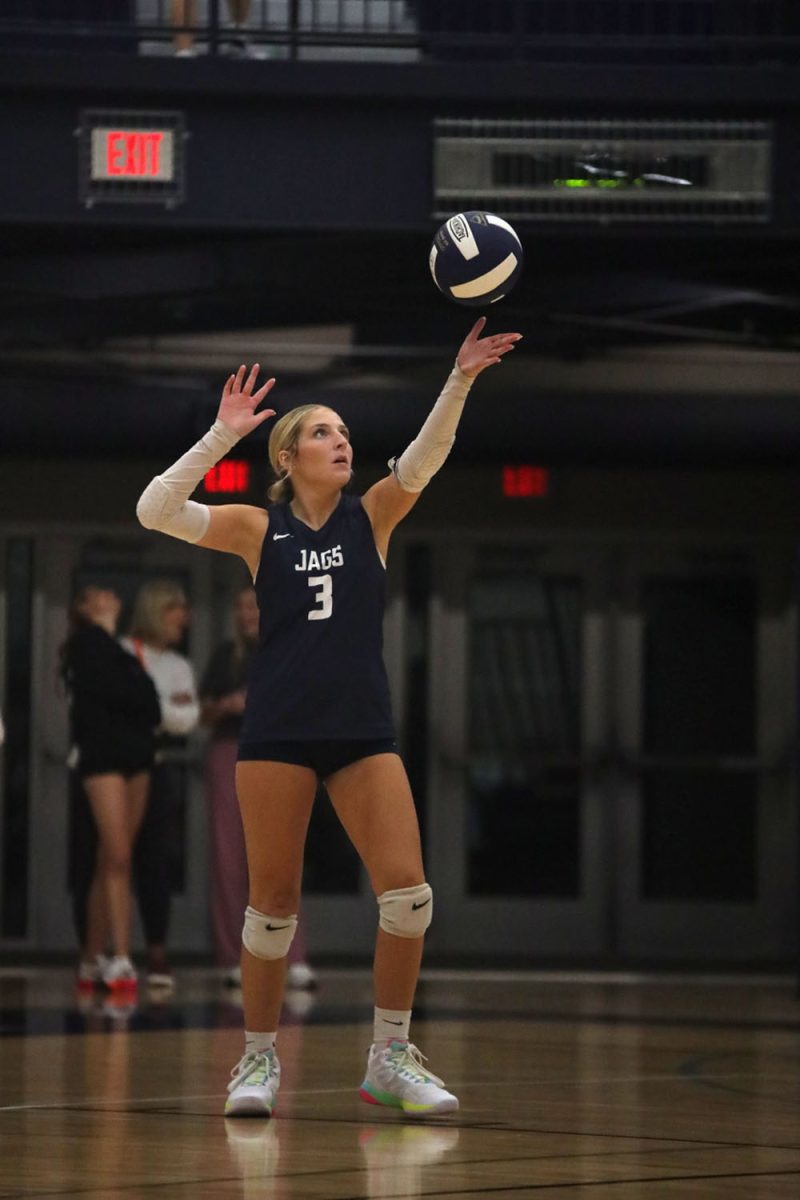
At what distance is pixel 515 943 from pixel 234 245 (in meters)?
5.15

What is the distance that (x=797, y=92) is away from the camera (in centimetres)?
1027

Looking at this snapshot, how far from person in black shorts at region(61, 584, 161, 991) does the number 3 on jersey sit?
16.2 feet

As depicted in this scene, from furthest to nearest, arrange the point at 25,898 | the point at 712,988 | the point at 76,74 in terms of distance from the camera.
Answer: the point at 25,898 < the point at 712,988 < the point at 76,74

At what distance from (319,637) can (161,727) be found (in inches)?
205

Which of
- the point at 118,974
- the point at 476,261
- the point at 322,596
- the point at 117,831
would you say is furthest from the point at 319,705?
the point at 118,974

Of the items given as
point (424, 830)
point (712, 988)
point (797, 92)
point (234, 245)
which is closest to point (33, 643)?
point (424, 830)

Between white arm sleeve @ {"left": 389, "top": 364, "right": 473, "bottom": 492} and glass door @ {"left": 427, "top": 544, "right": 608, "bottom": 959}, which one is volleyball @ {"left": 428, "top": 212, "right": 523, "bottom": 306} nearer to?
white arm sleeve @ {"left": 389, "top": 364, "right": 473, "bottom": 492}

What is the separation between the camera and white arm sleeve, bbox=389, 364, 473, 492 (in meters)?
5.88

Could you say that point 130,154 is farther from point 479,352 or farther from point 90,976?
point 479,352

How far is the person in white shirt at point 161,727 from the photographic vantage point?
11.1 m

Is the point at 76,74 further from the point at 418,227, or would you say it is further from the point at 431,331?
the point at 431,331

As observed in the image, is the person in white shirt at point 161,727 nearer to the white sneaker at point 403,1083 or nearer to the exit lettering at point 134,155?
the exit lettering at point 134,155

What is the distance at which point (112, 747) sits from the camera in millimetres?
10750

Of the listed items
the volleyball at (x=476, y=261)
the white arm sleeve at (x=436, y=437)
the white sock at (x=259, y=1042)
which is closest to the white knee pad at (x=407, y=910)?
the white sock at (x=259, y=1042)
